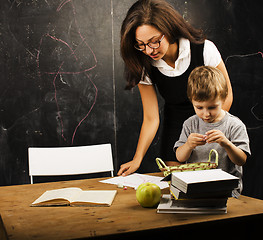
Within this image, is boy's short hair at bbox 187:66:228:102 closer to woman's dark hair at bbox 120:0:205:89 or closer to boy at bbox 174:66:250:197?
boy at bbox 174:66:250:197

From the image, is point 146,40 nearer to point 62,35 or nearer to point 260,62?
point 62,35

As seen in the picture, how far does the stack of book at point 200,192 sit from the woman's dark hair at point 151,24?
0.92 metres

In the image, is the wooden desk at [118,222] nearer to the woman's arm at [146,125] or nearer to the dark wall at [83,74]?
the woman's arm at [146,125]

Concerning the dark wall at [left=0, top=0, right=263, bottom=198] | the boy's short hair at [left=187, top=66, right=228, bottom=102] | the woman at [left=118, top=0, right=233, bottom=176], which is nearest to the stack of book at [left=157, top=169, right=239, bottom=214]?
the boy's short hair at [left=187, top=66, right=228, bottom=102]

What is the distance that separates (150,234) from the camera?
3.43ft

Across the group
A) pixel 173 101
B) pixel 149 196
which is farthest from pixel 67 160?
pixel 149 196

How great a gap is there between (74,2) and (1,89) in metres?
0.76

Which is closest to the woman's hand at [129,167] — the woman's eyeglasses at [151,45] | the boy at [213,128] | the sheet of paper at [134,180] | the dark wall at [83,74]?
the dark wall at [83,74]

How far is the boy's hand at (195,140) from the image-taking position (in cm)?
177

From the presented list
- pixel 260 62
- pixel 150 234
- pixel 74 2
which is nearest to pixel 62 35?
pixel 74 2

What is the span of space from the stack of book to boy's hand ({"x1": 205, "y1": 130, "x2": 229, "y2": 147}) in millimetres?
477

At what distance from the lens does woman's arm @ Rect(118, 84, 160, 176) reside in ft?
7.07

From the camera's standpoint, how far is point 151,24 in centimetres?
188

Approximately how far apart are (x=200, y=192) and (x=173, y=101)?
0.97 metres
